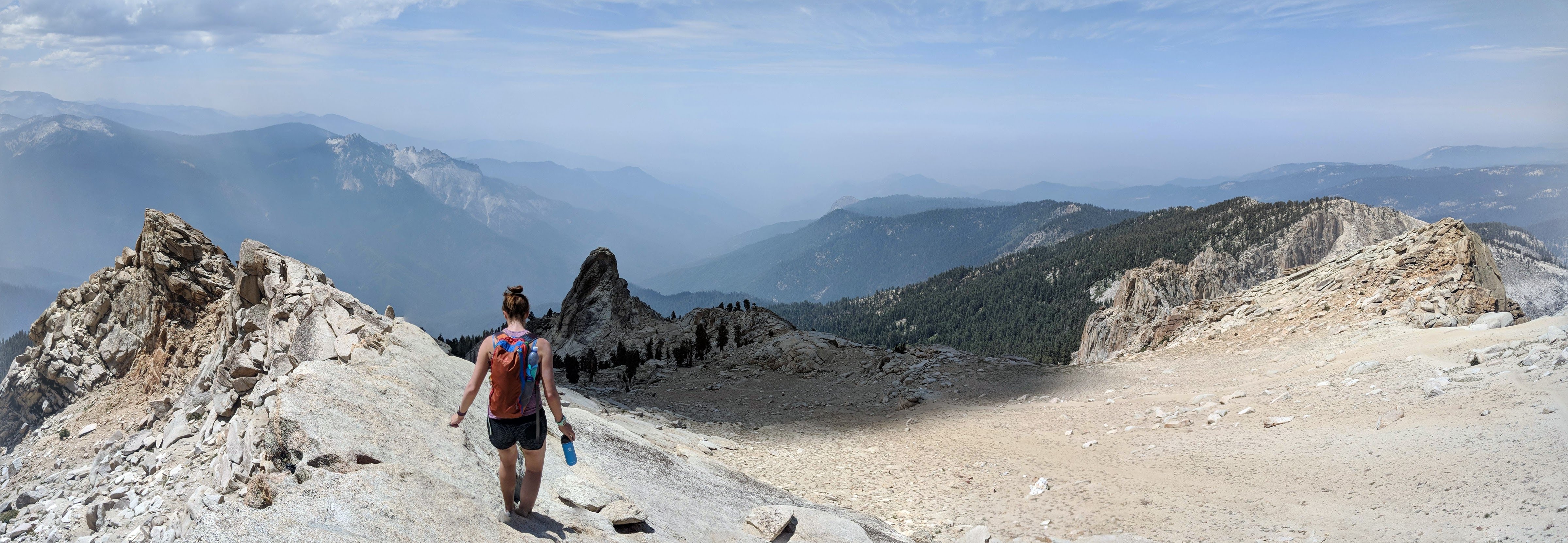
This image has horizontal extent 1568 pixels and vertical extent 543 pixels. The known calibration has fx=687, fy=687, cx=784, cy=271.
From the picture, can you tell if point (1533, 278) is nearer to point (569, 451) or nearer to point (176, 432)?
point (569, 451)

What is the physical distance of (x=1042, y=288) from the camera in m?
130

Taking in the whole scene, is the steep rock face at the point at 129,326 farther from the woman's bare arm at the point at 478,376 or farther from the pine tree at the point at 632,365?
the pine tree at the point at 632,365

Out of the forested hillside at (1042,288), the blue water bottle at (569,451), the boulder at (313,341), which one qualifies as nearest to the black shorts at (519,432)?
the blue water bottle at (569,451)

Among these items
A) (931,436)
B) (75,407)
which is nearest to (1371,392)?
(931,436)

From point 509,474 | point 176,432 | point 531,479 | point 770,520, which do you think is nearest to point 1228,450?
point 770,520

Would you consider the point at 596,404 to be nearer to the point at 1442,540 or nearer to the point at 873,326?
the point at 1442,540

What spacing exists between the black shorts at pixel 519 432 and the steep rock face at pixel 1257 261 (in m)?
51.9

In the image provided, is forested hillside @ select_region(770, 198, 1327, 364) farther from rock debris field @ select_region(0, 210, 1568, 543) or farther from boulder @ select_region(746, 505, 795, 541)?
boulder @ select_region(746, 505, 795, 541)

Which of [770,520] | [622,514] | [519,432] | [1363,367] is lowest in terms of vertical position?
[770,520]

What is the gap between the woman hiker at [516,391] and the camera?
6.49m

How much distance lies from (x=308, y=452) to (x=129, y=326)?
1470 centimetres

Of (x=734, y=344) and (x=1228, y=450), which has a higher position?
(x=1228, y=450)

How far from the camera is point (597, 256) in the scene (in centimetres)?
4638

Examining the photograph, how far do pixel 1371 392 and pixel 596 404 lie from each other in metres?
17.8
